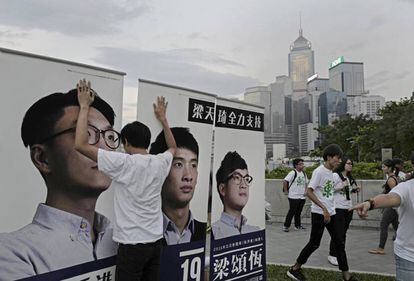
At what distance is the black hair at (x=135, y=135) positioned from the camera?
2836 mm

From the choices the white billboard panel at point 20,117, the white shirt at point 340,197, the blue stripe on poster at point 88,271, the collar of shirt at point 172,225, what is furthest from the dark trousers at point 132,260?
the white shirt at point 340,197

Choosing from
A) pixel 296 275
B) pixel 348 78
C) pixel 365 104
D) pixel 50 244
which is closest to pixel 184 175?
pixel 50 244

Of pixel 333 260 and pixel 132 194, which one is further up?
pixel 132 194

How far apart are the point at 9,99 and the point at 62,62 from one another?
1.48 feet

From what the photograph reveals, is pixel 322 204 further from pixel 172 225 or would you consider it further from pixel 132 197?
pixel 132 197

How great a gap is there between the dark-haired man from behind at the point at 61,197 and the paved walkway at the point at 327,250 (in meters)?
3.82

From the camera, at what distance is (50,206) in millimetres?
2531

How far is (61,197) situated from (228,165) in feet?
5.89

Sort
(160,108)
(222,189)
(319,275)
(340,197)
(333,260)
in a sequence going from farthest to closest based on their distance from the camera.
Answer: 1. (333,260)
2. (340,197)
3. (319,275)
4. (222,189)
5. (160,108)

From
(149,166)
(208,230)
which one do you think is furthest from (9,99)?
(208,230)

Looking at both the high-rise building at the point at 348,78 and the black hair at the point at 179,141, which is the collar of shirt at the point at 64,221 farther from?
the high-rise building at the point at 348,78

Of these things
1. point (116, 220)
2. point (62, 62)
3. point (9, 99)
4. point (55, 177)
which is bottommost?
point (116, 220)

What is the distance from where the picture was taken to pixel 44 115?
8.16 feet

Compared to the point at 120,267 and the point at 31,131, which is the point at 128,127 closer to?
the point at 31,131
